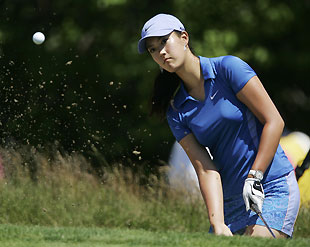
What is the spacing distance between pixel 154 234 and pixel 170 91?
0.90m

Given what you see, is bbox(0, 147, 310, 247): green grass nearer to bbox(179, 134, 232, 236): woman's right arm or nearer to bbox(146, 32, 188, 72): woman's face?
bbox(179, 134, 232, 236): woman's right arm

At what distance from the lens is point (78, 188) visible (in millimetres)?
9180

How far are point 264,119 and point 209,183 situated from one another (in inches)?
21.3

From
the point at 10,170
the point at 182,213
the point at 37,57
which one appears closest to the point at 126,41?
the point at 37,57

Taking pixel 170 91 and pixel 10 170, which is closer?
pixel 170 91

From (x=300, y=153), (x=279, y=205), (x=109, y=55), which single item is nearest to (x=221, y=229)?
(x=279, y=205)

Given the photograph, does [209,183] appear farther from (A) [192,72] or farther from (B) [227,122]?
(A) [192,72]

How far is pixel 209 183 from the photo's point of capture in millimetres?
4695

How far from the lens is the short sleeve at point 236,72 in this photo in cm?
445

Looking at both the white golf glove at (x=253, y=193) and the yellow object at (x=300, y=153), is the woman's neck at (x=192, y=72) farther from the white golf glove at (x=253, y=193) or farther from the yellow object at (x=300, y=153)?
the yellow object at (x=300, y=153)

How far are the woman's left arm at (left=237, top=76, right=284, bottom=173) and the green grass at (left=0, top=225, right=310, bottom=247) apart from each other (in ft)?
1.49

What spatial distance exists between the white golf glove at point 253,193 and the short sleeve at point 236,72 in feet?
1.83

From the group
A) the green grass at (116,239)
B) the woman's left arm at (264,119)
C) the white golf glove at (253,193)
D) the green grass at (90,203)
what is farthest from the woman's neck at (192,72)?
the green grass at (90,203)

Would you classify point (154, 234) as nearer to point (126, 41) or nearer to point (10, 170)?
point (10, 170)
